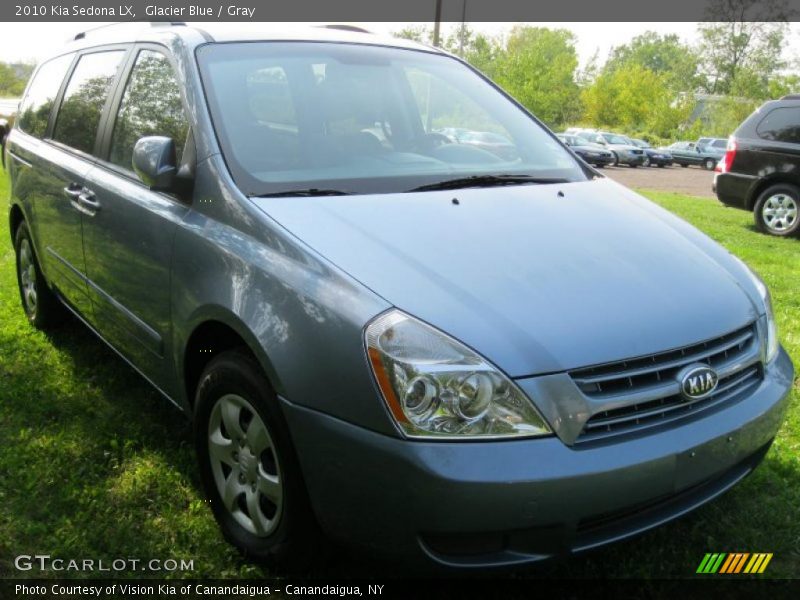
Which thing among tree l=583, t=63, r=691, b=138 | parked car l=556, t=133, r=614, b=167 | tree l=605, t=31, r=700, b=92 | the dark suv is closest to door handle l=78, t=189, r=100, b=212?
the dark suv

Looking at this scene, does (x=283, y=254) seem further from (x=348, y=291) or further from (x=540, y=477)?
(x=540, y=477)

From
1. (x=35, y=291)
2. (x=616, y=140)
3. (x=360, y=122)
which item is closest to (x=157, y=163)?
(x=360, y=122)

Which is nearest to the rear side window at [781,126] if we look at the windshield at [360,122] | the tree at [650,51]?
the windshield at [360,122]

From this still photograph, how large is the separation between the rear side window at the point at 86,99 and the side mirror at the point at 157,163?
1.11 meters

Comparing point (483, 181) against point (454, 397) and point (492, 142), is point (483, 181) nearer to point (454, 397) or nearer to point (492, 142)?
point (492, 142)

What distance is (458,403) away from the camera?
6.14 ft

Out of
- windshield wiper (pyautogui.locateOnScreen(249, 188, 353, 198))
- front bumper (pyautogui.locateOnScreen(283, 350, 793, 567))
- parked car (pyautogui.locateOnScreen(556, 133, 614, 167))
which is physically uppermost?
windshield wiper (pyautogui.locateOnScreen(249, 188, 353, 198))

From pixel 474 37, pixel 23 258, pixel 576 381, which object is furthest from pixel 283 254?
pixel 474 37

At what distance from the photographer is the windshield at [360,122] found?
2.68 m

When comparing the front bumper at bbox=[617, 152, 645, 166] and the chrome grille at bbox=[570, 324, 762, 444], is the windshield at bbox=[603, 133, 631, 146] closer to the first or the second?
the front bumper at bbox=[617, 152, 645, 166]

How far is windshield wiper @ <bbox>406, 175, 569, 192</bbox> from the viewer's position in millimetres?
2764

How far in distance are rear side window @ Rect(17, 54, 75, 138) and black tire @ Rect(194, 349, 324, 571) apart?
2.74m

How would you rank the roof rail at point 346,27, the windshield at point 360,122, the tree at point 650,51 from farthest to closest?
the tree at point 650,51 < the roof rail at point 346,27 < the windshield at point 360,122

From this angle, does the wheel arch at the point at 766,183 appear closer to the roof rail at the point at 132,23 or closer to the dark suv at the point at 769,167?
the dark suv at the point at 769,167
